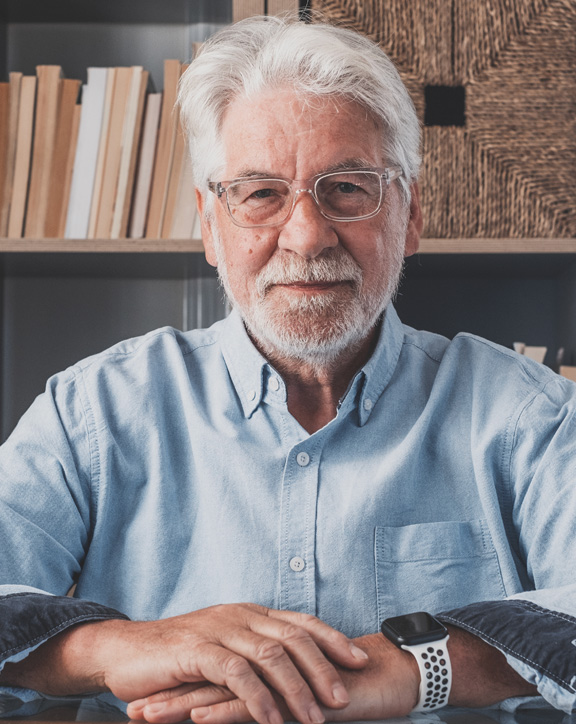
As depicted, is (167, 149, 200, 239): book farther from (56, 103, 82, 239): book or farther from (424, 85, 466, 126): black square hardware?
(424, 85, 466, 126): black square hardware

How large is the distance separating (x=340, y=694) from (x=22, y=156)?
1301mm

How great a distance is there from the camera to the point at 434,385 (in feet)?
3.86

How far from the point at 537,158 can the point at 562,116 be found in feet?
0.30

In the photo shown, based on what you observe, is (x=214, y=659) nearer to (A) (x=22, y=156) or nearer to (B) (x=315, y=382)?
(B) (x=315, y=382)

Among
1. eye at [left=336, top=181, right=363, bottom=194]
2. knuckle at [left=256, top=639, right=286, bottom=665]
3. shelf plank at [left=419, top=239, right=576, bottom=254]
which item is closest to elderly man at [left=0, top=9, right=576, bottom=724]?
eye at [left=336, top=181, right=363, bottom=194]

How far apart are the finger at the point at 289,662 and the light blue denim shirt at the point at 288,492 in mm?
249

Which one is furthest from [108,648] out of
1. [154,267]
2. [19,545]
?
[154,267]

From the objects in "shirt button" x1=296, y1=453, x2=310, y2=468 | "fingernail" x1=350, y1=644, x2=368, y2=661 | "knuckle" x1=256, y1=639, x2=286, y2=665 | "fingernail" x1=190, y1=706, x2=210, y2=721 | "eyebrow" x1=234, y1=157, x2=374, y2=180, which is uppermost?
"eyebrow" x1=234, y1=157, x2=374, y2=180

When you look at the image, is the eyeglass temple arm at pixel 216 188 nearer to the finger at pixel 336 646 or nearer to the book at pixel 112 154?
the book at pixel 112 154

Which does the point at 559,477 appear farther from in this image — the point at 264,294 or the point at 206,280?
the point at 206,280

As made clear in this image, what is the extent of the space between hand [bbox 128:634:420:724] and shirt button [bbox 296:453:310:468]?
0.32 metres

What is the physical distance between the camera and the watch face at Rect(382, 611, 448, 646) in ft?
2.71

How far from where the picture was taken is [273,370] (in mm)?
1170

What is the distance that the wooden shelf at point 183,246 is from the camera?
156 centimetres
